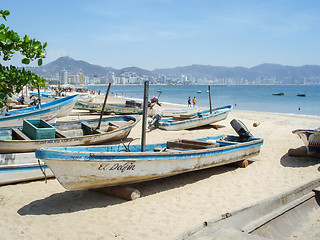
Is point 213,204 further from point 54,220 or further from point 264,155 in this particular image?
point 264,155

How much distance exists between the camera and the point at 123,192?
677 centimetres

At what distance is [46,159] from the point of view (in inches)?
221

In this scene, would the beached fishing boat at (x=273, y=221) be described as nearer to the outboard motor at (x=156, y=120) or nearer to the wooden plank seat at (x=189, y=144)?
the wooden plank seat at (x=189, y=144)

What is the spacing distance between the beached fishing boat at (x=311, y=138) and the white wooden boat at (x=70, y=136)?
605 cm

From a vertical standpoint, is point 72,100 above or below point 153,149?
above

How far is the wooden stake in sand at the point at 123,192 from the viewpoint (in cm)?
671

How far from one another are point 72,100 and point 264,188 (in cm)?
1143

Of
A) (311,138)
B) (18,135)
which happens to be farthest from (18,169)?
(311,138)

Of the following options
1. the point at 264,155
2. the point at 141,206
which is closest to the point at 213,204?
the point at 141,206

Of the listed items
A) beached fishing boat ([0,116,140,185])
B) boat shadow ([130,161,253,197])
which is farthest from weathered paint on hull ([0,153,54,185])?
boat shadow ([130,161,253,197])

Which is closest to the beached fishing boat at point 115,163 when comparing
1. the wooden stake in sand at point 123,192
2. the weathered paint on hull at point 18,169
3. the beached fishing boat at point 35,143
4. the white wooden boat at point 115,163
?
the white wooden boat at point 115,163

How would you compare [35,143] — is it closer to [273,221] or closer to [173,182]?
[173,182]

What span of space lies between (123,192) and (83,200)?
93cm

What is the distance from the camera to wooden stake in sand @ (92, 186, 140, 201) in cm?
671
